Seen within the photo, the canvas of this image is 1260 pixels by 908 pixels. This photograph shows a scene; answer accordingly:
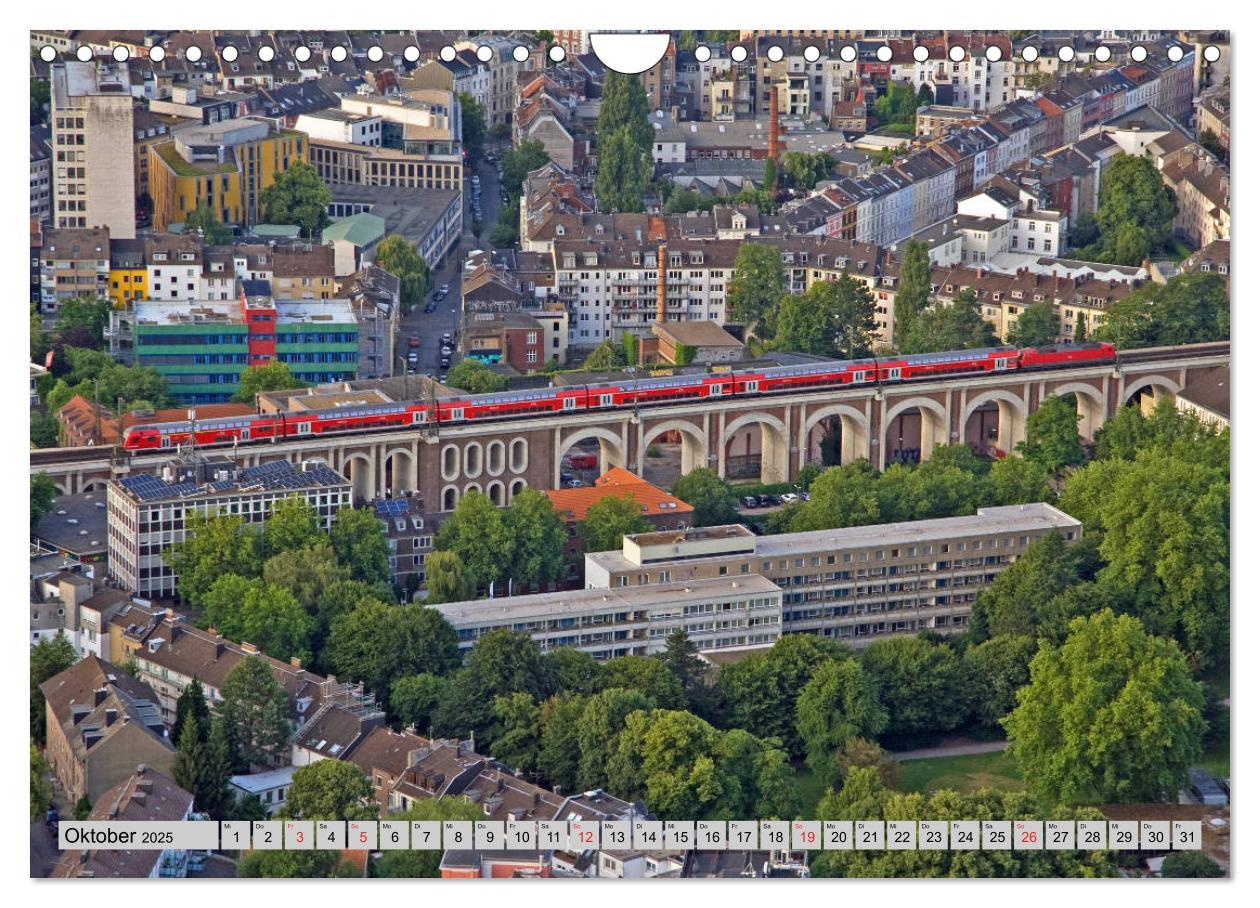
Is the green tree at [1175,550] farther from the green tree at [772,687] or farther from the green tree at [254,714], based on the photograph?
the green tree at [254,714]

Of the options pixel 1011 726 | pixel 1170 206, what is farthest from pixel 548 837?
pixel 1170 206

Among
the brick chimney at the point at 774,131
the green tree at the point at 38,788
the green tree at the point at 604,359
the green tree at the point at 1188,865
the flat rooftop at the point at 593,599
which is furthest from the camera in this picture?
the brick chimney at the point at 774,131

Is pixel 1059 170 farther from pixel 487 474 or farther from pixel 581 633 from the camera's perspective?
pixel 581 633

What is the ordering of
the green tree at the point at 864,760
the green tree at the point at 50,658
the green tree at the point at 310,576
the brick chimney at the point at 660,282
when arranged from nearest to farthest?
1. the green tree at the point at 864,760
2. the green tree at the point at 50,658
3. the green tree at the point at 310,576
4. the brick chimney at the point at 660,282

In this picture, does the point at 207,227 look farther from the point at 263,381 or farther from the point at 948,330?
the point at 948,330

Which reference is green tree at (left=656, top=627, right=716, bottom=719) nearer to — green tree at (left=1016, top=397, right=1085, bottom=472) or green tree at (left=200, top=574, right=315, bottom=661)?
green tree at (left=200, top=574, right=315, bottom=661)

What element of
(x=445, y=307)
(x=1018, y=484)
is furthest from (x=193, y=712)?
(x=445, y=307)

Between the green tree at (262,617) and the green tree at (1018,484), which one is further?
the green tree at (1018,484)

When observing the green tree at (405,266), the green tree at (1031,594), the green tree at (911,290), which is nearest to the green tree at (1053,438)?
the green tree at (911,290)
